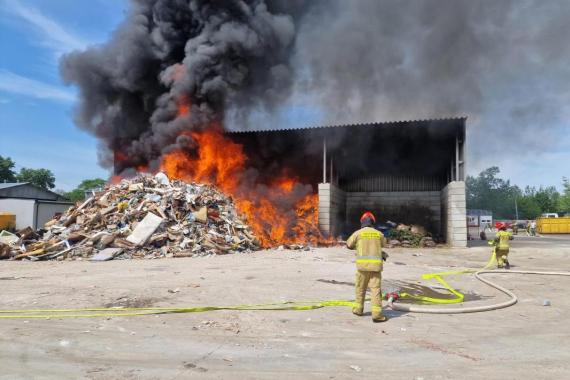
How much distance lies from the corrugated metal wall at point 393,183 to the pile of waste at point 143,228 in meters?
7.36

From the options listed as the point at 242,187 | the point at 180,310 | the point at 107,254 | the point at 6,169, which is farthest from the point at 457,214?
the point at 6,169

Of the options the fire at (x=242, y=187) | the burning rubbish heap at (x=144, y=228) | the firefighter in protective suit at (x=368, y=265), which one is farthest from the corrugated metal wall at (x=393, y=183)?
the firefighter in protective suit at (x=368, y=265)

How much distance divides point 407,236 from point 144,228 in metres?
11.8

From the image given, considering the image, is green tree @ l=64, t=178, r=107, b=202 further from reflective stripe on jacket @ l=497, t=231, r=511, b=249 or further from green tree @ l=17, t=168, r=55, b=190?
reflective stripe on jacket @ l=497, t=231, r=511, b=249

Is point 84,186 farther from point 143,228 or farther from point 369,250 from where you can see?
point 369,250

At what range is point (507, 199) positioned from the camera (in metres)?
77.4

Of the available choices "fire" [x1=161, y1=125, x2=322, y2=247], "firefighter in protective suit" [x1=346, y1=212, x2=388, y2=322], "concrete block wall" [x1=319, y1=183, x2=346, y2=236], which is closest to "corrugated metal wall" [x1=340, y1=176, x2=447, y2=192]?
"concrete block wall" [x1=319, y1=183, x2=346, y2=236]

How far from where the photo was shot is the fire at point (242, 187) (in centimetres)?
1775

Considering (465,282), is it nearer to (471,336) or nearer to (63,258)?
(471,336)

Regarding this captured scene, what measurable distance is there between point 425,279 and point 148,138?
15.9 meters

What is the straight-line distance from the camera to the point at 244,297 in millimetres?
6312

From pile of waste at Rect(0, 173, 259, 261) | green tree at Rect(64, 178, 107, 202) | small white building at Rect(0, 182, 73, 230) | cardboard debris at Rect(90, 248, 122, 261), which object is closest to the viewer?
cardboard debris at Rect(90, 248, 122, 261)

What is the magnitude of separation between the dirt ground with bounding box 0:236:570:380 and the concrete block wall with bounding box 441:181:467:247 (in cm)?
877

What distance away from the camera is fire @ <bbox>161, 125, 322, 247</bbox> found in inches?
699
